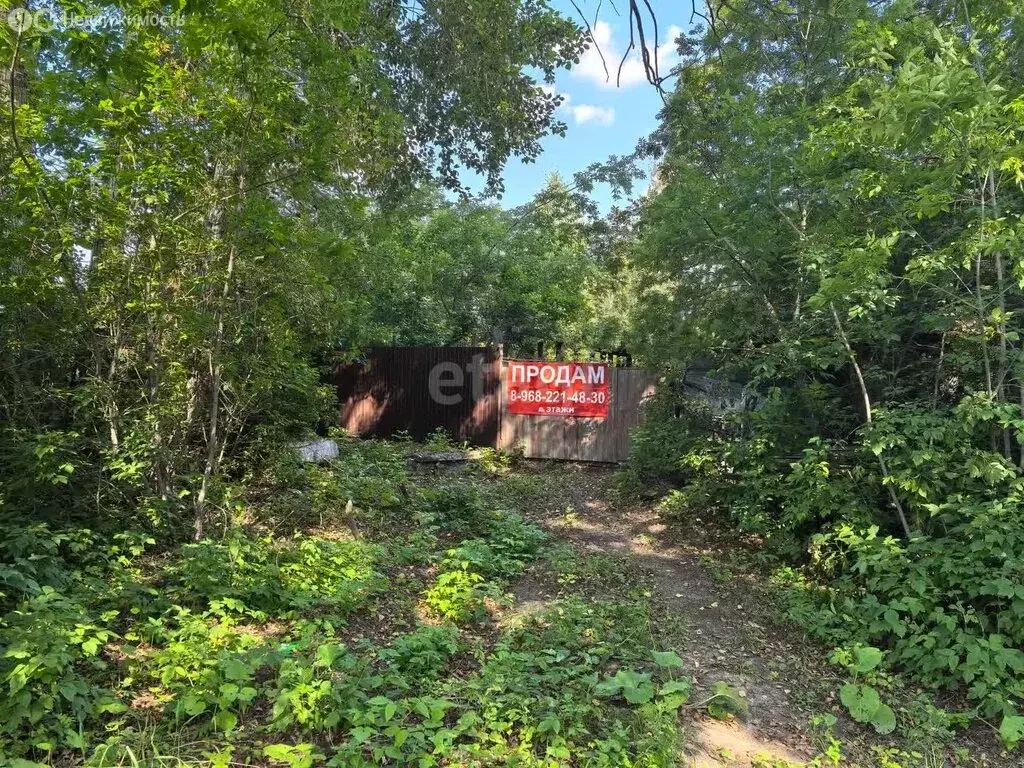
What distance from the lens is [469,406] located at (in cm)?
1059

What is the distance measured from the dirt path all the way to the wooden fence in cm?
275

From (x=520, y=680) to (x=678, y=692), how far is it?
0.78 metres

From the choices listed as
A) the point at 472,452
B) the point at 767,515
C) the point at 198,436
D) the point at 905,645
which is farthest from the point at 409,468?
the point at 905,645

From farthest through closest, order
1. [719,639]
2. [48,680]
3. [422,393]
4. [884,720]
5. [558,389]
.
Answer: [422,393]
[558,389]
[719,639]
[884,720]
[48,680]

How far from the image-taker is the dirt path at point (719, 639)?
2850 millimetres

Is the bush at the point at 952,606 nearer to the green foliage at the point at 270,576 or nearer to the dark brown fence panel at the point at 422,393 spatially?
the green foliage at the point at 270,576

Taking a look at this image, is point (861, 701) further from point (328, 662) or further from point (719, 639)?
point (328, 662)

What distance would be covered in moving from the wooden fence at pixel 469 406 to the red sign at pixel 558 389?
116mm

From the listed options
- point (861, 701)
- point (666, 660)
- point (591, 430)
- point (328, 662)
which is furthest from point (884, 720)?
point (591, 430)

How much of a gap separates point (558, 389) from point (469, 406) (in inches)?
63.6

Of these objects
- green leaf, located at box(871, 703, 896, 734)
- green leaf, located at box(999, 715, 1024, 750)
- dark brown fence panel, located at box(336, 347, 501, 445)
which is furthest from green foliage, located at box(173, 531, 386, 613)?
dark brown fence panel, located at box(336, 347, 501, 445)

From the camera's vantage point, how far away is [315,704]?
101 inches

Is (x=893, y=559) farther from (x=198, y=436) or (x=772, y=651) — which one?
(x=198, y=436)

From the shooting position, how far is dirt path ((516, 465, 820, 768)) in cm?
285
